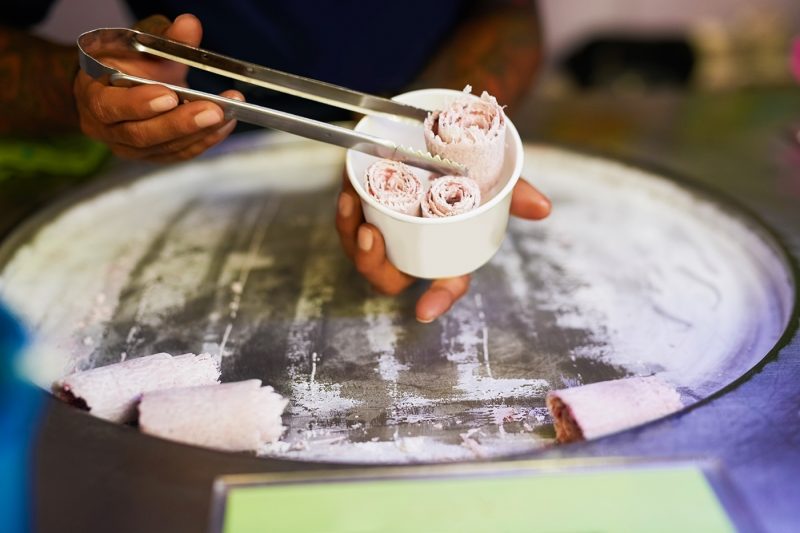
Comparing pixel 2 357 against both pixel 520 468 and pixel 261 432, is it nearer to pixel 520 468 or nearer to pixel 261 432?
pixel 261 432

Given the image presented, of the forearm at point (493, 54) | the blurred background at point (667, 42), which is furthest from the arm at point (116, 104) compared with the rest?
the blurred background at point (667, 42)

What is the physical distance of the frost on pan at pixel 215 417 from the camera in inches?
35.7

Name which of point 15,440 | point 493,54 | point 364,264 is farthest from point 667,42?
point 15,440

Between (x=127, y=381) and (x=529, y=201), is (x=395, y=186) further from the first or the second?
(x=127, y=381)

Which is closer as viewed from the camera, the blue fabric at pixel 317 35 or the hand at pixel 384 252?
the hand at pixel 384 252

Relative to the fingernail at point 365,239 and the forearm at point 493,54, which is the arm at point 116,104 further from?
the forearm at point 493,54

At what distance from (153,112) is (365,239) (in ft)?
1.17

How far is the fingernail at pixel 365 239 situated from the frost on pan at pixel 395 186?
62mm

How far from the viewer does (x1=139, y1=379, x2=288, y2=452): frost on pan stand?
35.7 inches

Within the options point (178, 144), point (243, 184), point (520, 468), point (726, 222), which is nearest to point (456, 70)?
point (243, 184)

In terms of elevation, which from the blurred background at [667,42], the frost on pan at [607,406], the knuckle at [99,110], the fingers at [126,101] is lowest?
the blurred background at [667,42]

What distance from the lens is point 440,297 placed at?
116cm

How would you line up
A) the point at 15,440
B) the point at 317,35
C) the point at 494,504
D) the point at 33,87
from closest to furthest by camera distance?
the point at 494,504, the point at 15,440, the point at 33,87, the point at 317,35

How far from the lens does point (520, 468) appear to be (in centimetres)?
82
